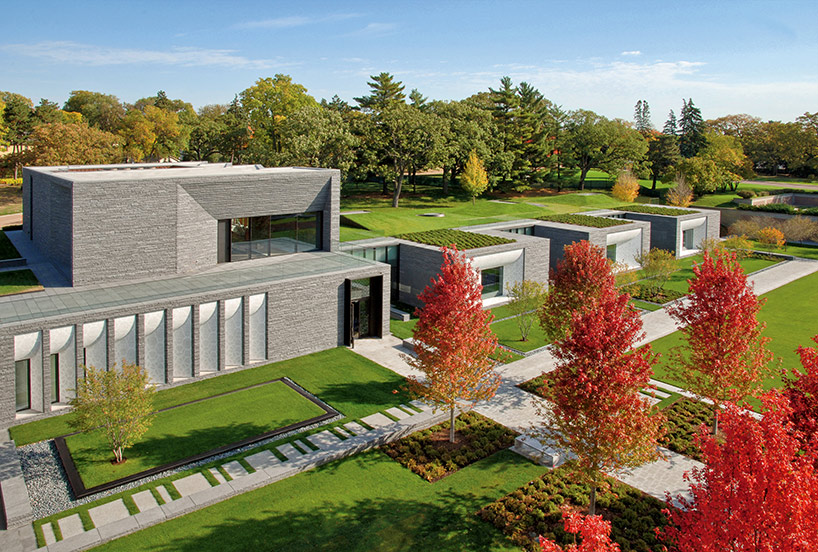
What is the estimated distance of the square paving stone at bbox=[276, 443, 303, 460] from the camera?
1797 centimetres

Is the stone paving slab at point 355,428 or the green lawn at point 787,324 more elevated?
the green lawn at point 787,324

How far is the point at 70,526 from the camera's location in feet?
47.6

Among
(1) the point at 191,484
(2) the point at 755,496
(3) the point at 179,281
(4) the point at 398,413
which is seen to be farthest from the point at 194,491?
(2) the point at 755,496

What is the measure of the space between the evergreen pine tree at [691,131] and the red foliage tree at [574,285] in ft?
263

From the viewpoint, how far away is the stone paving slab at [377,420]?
65.5 feet

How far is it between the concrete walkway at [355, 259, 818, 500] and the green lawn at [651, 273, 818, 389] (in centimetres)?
116

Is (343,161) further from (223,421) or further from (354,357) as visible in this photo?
(223,421)

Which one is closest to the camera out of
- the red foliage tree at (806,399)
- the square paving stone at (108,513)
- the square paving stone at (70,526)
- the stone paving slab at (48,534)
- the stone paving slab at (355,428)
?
the red foliage tree at (806,399)

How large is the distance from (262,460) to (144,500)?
129 inches

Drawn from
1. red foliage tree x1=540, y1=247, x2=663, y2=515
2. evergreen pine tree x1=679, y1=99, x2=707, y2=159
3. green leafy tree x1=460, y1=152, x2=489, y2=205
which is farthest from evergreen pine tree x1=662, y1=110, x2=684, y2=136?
red foliage tree x1=540, y1=247, x2=663, y2=515

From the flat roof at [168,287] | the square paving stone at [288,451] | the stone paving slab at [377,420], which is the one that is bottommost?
the square paving stone at [288,451]

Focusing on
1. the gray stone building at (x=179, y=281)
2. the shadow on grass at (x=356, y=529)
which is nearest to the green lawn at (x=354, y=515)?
the shadow on grass at (x=356, y=529)

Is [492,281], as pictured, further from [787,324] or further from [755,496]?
[755,496]

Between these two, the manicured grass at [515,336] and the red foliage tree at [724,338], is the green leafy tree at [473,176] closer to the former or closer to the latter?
the manicured grass at [515,336]
